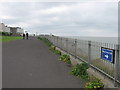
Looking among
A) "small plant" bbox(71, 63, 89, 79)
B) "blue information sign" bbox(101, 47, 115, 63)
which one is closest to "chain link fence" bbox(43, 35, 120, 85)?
"blue information sign" bbox(101, 47, 115, 63)

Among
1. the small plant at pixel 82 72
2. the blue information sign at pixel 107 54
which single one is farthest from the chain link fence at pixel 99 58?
the small plant at pixel 82 72

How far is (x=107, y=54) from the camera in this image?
5.73 m

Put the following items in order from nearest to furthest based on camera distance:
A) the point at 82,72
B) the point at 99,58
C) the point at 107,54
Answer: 1. the point at 107,54
2. the point at 99,58
3. the point at 82,72

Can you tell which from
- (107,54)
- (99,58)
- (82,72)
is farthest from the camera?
(82,72)

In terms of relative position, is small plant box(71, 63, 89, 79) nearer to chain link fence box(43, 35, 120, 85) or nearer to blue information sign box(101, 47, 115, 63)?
chain link fence box(43, 35, 120, 85)

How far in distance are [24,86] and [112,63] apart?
286cm

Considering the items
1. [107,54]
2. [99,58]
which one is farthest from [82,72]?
[107,54]

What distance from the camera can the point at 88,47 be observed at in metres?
7.78

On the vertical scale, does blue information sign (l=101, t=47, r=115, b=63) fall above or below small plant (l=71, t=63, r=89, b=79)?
above

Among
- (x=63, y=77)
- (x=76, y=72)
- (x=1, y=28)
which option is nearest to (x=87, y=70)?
(x=76, y=72)

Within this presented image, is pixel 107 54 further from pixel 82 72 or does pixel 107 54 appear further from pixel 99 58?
pixel 82 72

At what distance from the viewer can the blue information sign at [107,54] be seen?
536cm

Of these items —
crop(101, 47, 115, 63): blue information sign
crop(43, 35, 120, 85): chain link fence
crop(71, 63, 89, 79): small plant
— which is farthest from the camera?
crop(71, 63, 89, 79): small plant

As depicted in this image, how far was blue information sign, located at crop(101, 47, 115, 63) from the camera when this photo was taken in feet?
17.6
